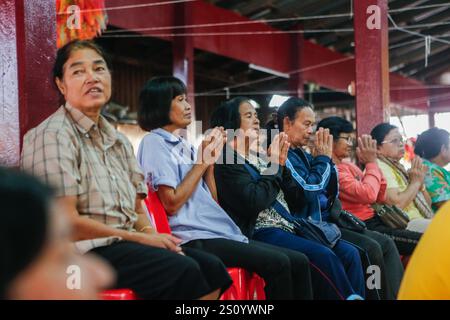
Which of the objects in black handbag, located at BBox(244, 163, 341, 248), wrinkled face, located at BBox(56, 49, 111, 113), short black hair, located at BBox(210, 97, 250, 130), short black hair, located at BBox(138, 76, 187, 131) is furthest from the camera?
short black hair, located at BBox(210, 97, 250, 130)

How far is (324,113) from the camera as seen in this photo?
12.6 metres

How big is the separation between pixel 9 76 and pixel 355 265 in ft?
6.17

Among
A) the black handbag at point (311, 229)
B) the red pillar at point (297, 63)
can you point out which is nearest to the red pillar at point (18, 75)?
the black handbag at point (311, 229)

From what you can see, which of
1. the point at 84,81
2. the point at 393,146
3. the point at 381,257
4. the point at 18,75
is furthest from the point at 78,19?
the point at 381,257

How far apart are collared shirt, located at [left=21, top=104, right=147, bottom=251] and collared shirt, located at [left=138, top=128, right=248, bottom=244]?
8.2 inches

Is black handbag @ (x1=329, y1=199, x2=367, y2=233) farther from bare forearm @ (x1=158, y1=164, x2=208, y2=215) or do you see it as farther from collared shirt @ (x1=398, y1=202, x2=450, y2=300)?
collared shirt @ (x1=398, y1=202, x2=450, y2=300)

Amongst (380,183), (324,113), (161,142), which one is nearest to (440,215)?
(161,142)

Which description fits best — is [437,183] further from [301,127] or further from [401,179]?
[301,127]

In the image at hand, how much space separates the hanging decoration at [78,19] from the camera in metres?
3.71

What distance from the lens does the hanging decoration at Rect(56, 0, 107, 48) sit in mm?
3709

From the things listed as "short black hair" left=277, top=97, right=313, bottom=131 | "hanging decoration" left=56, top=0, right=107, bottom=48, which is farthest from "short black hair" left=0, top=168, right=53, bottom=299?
"hanging decoration" left=56, top=0, right=107, bottom=48

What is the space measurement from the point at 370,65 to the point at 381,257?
2093 mm
